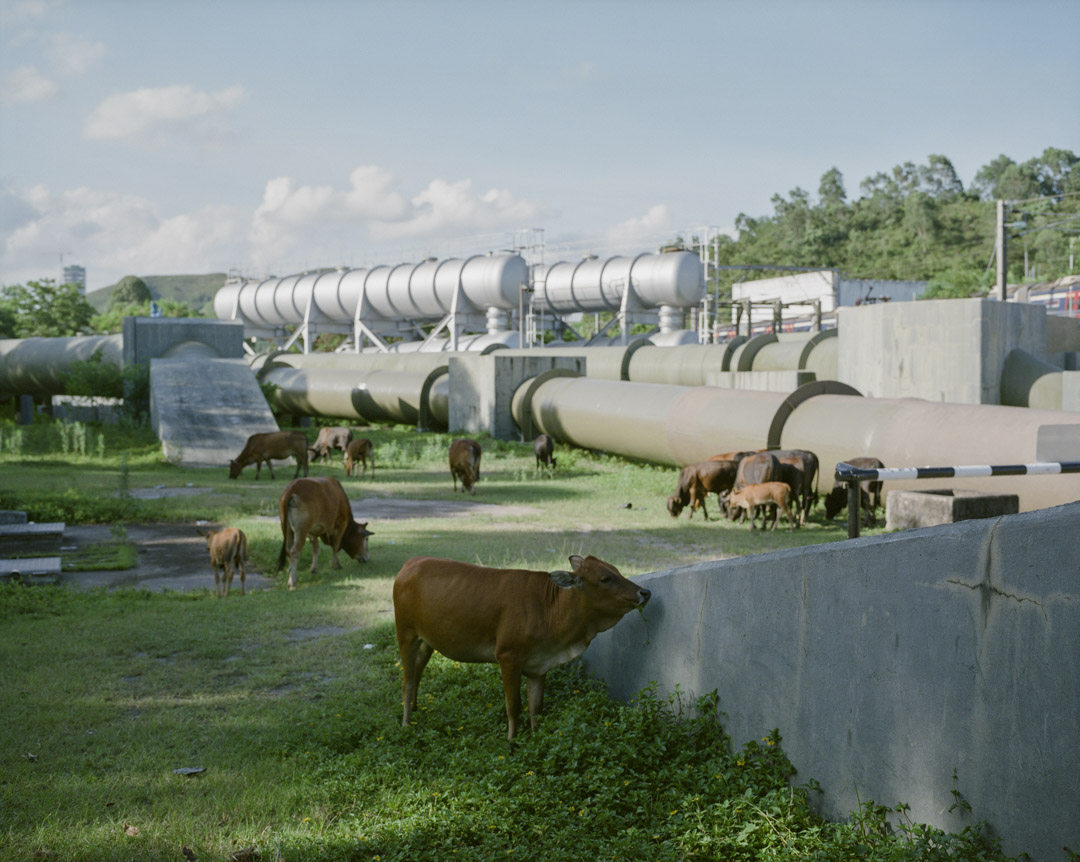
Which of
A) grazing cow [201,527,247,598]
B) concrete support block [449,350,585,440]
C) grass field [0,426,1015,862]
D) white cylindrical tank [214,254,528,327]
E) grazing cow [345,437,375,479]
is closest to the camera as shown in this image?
grass field [0,426,1015,862]

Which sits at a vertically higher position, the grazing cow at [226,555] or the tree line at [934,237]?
the tree line at [934,237]

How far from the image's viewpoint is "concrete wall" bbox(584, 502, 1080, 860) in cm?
301

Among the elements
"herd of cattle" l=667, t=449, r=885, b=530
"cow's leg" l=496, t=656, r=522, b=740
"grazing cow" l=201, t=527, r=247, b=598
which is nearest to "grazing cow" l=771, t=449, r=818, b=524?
"herd of cattle" l=667, t=449, r=885, b=530

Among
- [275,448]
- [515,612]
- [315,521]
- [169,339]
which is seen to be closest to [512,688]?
[515,612]

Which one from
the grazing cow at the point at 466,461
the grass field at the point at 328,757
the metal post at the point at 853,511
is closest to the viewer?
the grass field at the point at 328,757

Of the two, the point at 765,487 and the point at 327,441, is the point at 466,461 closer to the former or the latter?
the point at 765,487

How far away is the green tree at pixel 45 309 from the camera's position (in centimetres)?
5525

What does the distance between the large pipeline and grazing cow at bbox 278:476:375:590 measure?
22.3ft

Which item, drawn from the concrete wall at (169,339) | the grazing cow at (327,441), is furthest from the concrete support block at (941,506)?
the concrete wall at (169,339)

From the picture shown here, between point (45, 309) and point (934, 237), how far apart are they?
53.1m

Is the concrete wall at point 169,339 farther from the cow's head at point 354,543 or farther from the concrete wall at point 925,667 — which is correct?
the concrete wall at point 925,667

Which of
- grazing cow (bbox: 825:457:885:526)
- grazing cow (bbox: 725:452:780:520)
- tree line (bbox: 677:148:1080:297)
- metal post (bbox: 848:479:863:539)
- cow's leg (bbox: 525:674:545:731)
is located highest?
tree line (bbox: 677:148:1080:297)

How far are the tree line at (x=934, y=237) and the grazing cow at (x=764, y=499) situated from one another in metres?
39.9

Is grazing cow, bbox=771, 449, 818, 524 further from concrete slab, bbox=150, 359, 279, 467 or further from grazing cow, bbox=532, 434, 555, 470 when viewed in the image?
concrete slab, bbox=150, 359, 279, 467
